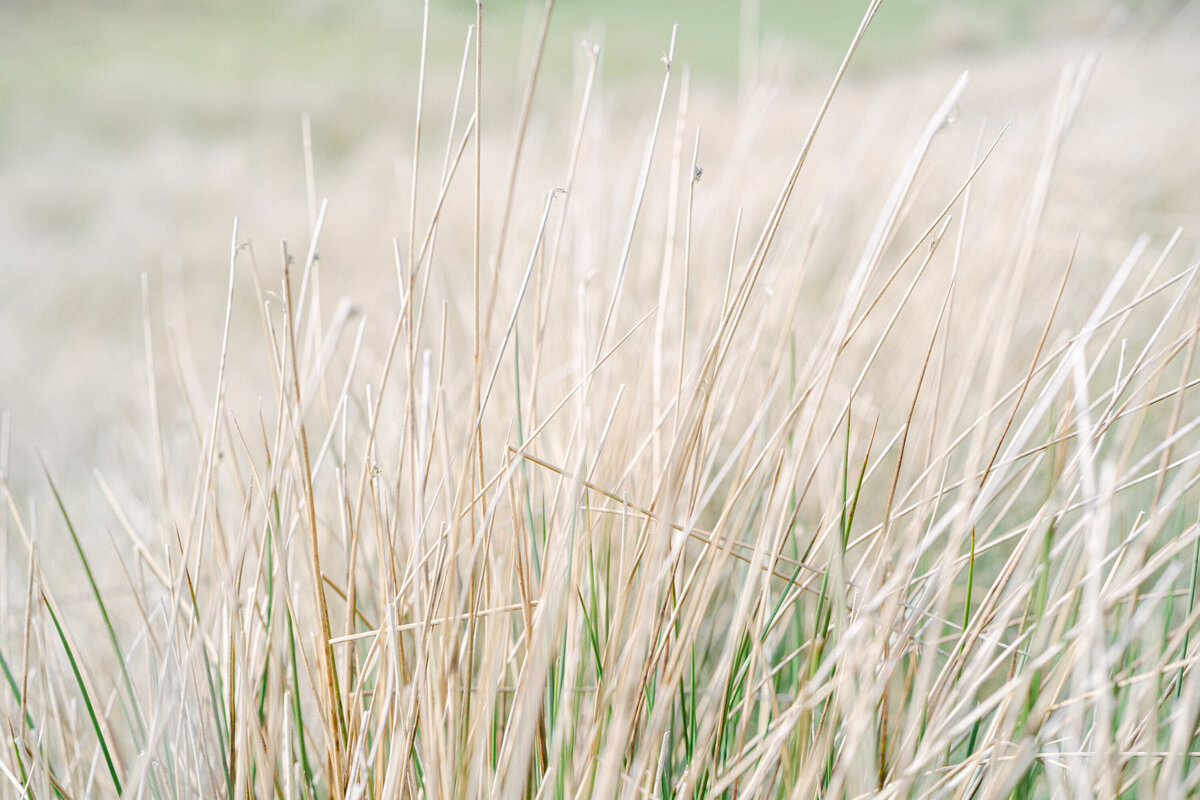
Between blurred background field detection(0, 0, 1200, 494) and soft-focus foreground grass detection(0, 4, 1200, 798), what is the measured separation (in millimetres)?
40

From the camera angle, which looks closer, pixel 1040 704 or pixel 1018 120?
pixel 1040 704

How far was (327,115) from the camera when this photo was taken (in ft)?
12.2

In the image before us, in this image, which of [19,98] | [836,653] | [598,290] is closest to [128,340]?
[598,290]

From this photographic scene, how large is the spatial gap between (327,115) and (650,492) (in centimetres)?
383

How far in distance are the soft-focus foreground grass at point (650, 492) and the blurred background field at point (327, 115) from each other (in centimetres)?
4

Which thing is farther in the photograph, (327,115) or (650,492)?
(327,115)

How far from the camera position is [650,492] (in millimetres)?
453

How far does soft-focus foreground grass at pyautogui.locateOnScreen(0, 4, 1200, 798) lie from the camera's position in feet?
0.98

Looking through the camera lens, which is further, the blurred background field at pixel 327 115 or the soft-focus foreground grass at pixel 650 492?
the blurred background field at pixel 327 115

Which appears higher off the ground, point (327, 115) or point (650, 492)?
point (327, 115)

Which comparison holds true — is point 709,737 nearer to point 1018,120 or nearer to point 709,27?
point 1018,120

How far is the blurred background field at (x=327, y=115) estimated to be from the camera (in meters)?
1.46

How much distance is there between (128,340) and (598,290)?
151 cm

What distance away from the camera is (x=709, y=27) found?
522 cm
